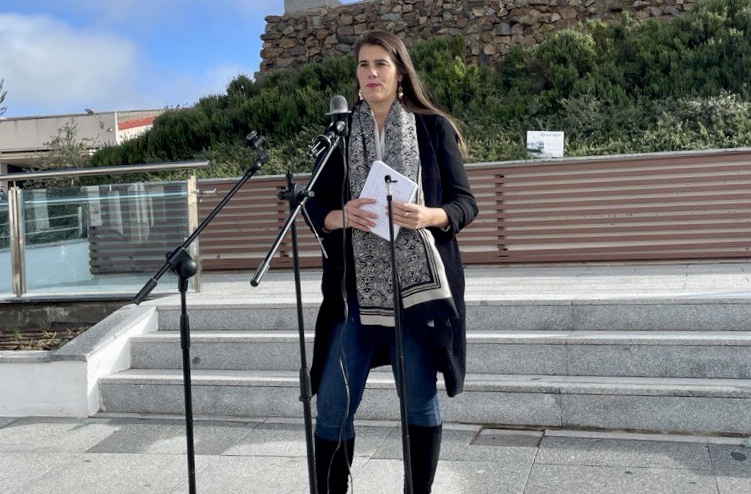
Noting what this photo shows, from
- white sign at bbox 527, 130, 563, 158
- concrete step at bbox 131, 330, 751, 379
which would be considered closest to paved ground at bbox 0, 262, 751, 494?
concrete step at bbox 131, 330, 751, 379

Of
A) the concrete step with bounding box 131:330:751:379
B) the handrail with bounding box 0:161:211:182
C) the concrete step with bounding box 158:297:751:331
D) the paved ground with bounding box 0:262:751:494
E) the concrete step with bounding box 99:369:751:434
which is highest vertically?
the handrail with bounding box 0:161:211:182

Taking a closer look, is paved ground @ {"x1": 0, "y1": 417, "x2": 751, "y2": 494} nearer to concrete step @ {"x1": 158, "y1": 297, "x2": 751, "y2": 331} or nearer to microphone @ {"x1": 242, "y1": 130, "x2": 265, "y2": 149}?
concrete step @ {"x1": 158, "y1": 297, "x2": 751, "y2": 331}

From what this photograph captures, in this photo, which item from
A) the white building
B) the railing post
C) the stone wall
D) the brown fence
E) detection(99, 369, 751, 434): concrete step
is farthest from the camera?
the white building

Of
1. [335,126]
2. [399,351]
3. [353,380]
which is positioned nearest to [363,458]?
[353,380]

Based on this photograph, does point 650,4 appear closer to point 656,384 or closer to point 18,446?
point 656,384

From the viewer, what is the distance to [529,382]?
16.7 ft

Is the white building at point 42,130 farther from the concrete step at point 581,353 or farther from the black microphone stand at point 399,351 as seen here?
the black microphone stand at point 399,351

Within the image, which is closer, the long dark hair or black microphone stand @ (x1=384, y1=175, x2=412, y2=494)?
black microphone stand @ (x1=384, y1=175, x2=412, y2=494)

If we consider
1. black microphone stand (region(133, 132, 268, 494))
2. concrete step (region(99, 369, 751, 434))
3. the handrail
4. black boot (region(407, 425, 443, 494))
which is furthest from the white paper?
the handrail

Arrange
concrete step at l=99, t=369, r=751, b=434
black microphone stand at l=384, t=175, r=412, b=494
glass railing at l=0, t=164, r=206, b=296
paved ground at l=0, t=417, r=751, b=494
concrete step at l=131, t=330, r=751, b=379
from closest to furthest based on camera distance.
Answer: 1. black microphone stand at l=384, t=175, r=412, b=494
2. paved ground at l=0, t=417, r=751, b=494
3. concrete step at l=99, t=369, r=751, b=434
4. concrete step at l=131, t=330, r=751, b=379
5. glass railing at l=0, t=164, r=206, b=296

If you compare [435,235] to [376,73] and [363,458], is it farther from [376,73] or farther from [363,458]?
[363,458]

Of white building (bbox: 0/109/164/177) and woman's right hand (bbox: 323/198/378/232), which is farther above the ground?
white building (bbox: 0/109/164/177)

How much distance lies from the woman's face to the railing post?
5337mm

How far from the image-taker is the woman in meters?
3.06
